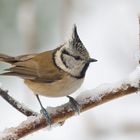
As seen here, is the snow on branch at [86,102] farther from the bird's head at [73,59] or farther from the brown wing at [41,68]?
the brown wing at [41,68]

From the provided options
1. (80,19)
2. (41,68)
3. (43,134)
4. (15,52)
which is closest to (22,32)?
(15,52)

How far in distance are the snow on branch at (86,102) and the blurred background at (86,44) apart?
1.40m

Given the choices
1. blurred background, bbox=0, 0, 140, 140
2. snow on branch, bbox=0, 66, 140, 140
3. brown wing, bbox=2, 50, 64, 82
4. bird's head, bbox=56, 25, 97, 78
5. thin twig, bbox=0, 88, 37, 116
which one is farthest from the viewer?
blurred background, bbox=0, 0, 140, 140

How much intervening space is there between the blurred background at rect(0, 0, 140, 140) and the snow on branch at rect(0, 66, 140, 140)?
140 cm

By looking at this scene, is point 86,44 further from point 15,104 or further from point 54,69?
point 15,104

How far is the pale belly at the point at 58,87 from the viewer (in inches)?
82.6

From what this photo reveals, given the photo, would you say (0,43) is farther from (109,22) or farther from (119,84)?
(119,84)

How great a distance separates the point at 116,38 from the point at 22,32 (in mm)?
758

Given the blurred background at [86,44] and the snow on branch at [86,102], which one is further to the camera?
the blurred background at [86,44]

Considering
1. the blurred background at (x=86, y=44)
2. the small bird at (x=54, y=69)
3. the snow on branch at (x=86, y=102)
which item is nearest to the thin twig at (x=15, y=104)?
the snow on branch at (x=86, y=102)

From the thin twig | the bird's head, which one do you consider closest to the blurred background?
the bird's head

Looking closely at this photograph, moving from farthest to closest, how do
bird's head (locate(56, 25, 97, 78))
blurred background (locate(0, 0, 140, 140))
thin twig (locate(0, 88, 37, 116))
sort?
blurred background (locate(0, 0, 140, 140)) → bird's head (locate(56, 25, 97, 78)) → thin twig (locate(0, 88, 37, 116))

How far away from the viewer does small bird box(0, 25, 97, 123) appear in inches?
82.9

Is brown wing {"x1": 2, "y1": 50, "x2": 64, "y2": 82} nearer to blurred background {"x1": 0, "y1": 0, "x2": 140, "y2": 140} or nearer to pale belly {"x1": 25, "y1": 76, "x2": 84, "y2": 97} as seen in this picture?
pale belly {"x1": 25, "y1": 76, "x2": 84, "y2": 97}
